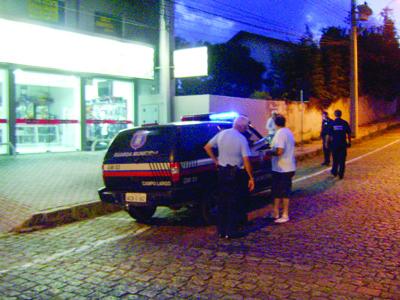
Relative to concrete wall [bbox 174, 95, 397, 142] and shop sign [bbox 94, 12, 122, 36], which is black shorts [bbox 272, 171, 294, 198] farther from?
shop sign [bbox 94, 12, 122, 36]

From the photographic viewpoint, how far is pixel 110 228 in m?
7.48

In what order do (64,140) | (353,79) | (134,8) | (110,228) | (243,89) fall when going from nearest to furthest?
(110,228), (64,140), (134,8), (353,79), (243,89)

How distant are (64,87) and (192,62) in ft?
16.8

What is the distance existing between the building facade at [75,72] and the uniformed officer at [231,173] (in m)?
10.6

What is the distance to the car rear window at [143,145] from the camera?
677 cm

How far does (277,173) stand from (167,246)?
229 centimetres

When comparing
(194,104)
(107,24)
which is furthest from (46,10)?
(194,104)

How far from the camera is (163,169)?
262 inches

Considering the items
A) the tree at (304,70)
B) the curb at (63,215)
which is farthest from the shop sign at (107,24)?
the curb at (63,215)

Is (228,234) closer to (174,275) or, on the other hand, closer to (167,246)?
(167,246)

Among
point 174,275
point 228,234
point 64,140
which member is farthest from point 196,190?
point 64,140

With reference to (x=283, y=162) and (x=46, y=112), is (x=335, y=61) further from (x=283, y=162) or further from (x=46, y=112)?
(x=283, y=162)

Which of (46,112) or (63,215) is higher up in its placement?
(46,112)

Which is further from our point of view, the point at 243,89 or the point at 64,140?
the point at 243,89
